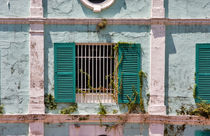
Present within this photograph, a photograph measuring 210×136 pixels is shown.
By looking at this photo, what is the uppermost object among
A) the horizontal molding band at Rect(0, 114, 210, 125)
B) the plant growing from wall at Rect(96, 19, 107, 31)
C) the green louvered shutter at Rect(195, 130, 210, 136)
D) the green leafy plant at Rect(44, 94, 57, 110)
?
the plant growing from wall at Rect(96, 19, 107, 31)

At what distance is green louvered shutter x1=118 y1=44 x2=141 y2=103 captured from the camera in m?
8.96

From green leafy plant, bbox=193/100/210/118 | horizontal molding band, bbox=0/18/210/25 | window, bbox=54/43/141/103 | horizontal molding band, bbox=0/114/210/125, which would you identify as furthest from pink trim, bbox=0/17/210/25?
horizontal molding band, bbox=0/114/210/125

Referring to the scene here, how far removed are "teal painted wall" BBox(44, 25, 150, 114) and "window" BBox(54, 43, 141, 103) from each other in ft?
0.54

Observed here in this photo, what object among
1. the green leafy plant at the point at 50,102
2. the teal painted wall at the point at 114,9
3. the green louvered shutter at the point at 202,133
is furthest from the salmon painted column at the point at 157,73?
the green leafy plant at the point at 50,102

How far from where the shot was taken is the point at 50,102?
8961mm

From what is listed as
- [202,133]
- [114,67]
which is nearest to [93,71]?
[114,67]

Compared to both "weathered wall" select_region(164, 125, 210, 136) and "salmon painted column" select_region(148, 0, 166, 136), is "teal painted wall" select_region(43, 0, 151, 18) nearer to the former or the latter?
"salmon painted column" select_region(148, 0, 166, 136)

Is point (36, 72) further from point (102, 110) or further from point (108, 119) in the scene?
point (108, 119)

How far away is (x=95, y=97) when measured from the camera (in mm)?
9164

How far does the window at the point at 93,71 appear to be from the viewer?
351 inches

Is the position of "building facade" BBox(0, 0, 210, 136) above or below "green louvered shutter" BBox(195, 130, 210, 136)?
above

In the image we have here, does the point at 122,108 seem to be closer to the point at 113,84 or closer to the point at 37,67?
the point at 113,84

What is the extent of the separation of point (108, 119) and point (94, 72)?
1.49 metres

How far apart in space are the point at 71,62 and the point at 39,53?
0.99 metres
